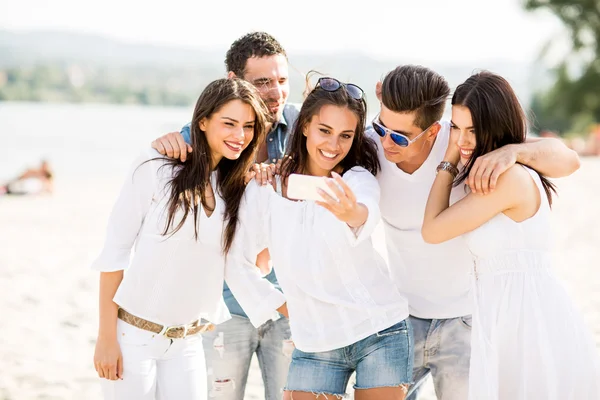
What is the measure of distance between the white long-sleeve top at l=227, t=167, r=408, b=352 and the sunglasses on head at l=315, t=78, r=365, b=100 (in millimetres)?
404

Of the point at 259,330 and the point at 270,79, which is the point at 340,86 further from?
the point at 259,330

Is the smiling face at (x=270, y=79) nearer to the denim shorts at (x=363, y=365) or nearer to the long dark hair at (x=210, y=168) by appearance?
the long dark hair at (x=210, y=168)

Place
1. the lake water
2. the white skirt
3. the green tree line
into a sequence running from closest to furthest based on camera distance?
the white skirt
the lake water
the green tree line

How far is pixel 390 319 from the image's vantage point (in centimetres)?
324

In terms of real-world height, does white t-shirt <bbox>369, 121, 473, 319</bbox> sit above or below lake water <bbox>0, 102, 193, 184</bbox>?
above

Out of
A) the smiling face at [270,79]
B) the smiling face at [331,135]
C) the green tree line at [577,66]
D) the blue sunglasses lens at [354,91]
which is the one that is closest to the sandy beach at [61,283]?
the smiling face at [270,79]

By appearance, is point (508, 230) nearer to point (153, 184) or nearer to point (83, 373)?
point (153, 184)

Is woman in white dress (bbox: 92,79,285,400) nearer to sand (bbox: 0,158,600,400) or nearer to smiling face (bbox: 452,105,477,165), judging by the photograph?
smiling face (bbox: 452,105,477,165)

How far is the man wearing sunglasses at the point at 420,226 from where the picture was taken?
A: 350cm

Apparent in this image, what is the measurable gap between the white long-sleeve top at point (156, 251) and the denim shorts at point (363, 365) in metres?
0.41

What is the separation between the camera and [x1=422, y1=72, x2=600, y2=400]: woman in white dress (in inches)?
121

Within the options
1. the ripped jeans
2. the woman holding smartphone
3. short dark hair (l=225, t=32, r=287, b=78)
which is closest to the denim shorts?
the woman holding smartphone

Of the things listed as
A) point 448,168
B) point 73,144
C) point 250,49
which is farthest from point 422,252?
point 73,144

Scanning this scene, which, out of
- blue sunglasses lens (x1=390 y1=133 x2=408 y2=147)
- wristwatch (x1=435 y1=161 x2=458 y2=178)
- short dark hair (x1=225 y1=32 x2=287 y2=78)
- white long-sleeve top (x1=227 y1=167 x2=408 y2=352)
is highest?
short dark hair (x1=225 y1=32 x2=287 y2=78)
